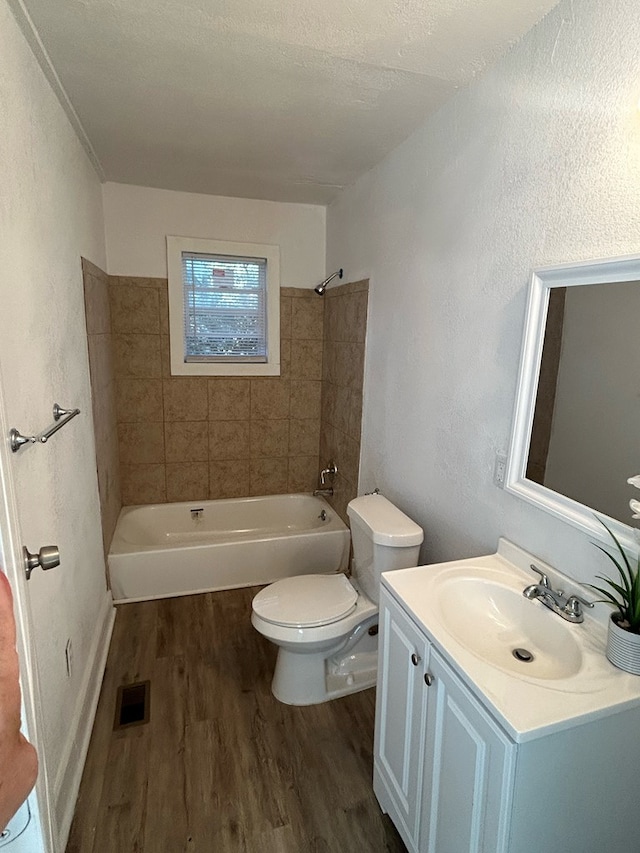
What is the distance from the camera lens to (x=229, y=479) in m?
3.48

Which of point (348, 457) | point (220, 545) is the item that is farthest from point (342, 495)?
point (220, 545)

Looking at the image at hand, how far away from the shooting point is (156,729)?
183 centimetres

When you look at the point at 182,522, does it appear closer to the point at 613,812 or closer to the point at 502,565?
the point at 502,565

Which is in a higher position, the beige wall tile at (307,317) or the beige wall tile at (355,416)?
the beige wall tile at (307,317)

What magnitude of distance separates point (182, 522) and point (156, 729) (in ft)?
5.33

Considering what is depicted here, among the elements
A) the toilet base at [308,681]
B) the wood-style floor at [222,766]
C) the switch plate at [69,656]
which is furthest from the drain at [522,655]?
the switch plate at [69,656]

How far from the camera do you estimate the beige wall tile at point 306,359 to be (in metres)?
3.40

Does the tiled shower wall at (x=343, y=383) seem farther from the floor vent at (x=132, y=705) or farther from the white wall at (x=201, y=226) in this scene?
the floor vent at (x=132, y=705)

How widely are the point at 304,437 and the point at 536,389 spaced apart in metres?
2.27

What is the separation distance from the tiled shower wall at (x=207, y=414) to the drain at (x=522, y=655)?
242 centimetres

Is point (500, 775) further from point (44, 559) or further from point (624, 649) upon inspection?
point (44, 559)

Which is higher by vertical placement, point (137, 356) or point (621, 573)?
point (137, 356)

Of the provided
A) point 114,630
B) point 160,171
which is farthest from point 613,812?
point 160,171

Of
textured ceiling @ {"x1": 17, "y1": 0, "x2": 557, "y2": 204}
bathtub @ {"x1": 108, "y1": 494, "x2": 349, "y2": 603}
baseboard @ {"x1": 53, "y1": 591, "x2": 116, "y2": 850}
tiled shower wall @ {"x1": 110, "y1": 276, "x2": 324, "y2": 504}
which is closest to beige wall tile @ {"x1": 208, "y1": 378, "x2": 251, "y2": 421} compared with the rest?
tiled shower wall @ {"x1": 110, "y1": 276, "x2": 324, "y2": 504}
